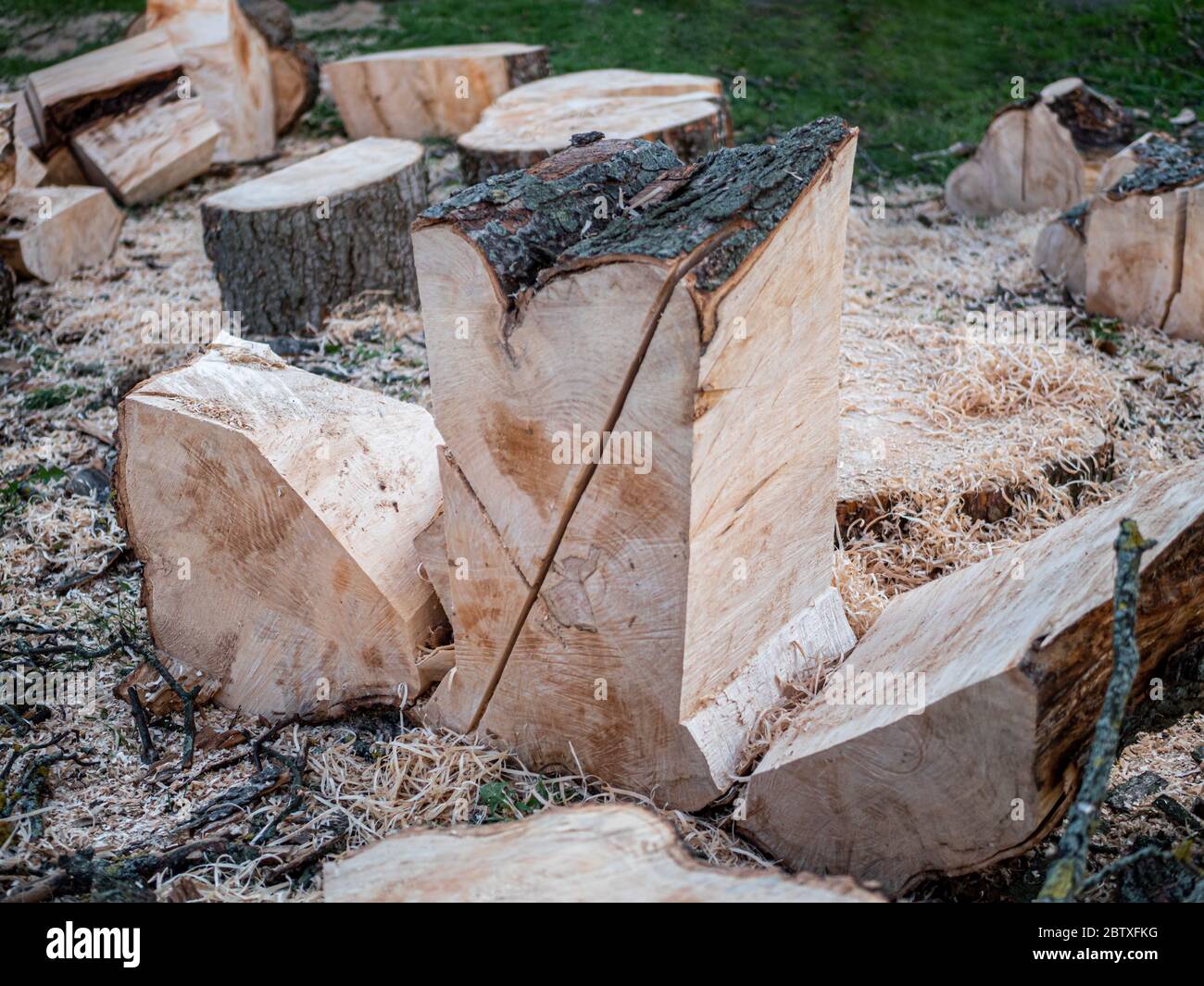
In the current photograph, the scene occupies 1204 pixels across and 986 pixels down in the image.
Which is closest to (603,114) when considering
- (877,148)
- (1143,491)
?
(877,148)

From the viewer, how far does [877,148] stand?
7.67 metres

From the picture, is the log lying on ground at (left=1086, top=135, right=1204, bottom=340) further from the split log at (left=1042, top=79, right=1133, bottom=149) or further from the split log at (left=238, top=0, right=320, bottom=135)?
the split log at (left=238, top=0, right=320, bottom=135)

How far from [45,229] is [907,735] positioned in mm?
5587

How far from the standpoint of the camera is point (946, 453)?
3.56 meters

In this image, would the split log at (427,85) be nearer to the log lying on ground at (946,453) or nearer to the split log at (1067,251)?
the split log at (1067,251)

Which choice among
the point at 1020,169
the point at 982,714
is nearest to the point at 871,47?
the point at 1020,169

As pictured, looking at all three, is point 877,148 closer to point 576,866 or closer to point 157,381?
point 157,381

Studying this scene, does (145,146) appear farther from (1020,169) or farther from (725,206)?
(725,206)

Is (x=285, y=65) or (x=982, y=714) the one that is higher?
(x=285, y=65)

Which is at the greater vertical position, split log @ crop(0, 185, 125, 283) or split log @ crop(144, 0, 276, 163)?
split log @ crop(144, 0, 276, 163)

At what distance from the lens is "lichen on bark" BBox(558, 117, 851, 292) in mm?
1939

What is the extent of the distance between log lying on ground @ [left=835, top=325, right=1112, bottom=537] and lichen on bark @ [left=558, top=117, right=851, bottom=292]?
1.32 metres

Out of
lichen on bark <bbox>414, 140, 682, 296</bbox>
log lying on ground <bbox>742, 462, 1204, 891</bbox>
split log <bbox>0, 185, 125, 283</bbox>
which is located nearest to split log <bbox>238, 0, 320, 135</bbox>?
split log <bbox>0, 185, 125, 283</bbox>

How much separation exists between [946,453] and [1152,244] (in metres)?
1.99
